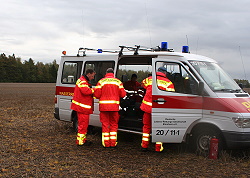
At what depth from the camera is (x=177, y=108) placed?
6668mm

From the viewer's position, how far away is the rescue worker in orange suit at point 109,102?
734 cm

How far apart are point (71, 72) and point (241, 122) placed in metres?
4.99

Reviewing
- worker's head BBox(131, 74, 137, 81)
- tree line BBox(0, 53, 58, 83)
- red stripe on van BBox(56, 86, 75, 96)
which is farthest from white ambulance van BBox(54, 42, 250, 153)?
tree line BBox(0, 53, 58, 83)

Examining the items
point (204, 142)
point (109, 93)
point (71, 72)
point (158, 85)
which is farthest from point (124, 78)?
point (204, 142)

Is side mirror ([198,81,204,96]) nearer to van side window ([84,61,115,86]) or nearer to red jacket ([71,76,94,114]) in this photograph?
red jacket ([71,76,94,114])

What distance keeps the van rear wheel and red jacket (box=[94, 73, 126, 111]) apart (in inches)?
70.2

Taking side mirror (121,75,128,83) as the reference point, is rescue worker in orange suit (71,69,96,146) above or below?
below

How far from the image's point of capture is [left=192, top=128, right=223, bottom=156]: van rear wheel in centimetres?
654

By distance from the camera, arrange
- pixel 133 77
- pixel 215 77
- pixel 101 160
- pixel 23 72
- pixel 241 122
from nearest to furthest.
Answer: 1. pixel 241 122
2. pixel 101 160
3. pixel 215 77
4. pixel 133 77
5. pixel 23 72

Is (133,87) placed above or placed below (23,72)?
below

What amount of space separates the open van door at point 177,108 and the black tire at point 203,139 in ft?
0.88

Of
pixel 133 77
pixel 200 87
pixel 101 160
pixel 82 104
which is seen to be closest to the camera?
pixel 200 87

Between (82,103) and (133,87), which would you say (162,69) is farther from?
(133,87)

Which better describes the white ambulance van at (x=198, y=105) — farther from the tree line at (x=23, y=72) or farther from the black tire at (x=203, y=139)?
the tree line at (x=23, y=72)
